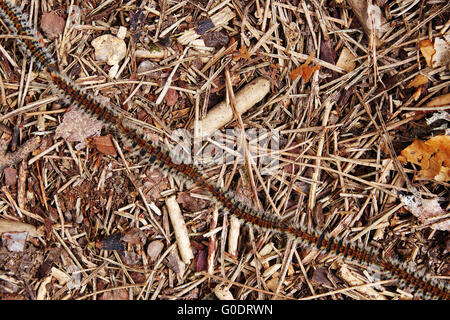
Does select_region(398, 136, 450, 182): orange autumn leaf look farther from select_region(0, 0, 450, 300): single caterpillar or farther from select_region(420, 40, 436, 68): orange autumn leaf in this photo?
select_region(0, 0, 450, 300): single caterpillar

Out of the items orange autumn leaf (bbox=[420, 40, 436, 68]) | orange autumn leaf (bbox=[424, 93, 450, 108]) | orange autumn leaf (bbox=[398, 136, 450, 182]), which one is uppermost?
orange autumn leaf (bbox=[420, 40, 436, 68])

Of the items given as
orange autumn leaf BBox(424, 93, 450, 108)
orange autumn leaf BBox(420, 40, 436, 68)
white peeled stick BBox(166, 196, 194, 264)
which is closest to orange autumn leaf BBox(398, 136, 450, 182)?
orange autumn leaf BBox(424, 93, 450, 108)

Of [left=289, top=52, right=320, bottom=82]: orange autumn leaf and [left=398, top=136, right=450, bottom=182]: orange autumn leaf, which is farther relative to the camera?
[left=289, top=52, right=320, bottom=82]: orange autumn leaf

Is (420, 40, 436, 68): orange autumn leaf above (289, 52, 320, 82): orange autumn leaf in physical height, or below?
below

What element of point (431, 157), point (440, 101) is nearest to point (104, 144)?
point (431, 157)

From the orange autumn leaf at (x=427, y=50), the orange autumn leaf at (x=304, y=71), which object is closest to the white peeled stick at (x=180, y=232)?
the orange autumn leaf at (x=304, y=71)

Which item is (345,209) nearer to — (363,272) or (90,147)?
(363,272)
